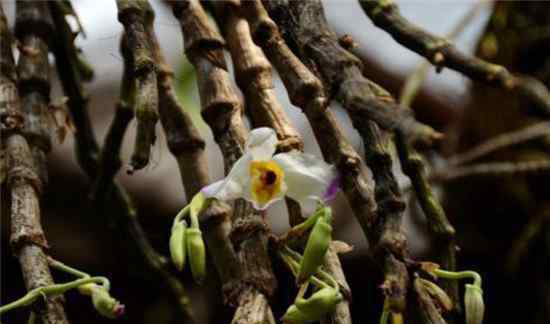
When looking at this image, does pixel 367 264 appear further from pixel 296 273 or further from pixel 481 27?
pixel 296 273

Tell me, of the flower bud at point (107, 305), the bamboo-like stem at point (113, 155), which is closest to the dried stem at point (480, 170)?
the bamboo-like stem at point (113, 155)

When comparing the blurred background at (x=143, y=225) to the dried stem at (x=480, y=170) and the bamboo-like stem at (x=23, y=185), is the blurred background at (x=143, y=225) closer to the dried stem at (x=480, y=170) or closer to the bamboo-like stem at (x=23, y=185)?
the dried stem at (x=480, y=170)

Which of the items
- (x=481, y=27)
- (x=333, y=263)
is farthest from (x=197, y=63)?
(x=481, y=27)

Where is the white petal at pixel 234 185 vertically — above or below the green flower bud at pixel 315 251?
above

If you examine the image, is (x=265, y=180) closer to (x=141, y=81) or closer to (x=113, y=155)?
(x=141, y=81)

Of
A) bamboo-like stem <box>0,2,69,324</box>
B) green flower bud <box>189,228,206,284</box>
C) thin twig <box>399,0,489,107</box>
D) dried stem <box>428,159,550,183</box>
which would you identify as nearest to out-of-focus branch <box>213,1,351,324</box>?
green flower bud <box>189,228,206,284</box>

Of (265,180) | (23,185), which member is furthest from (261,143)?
(23,185)
